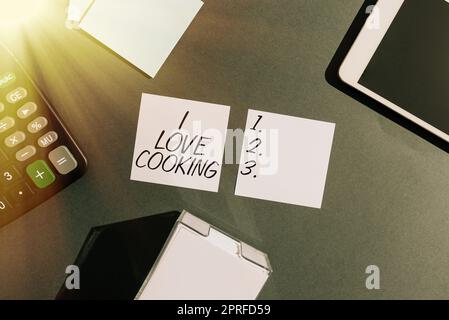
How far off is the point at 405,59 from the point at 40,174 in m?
0.46

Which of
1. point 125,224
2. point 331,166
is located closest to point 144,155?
point 125,224

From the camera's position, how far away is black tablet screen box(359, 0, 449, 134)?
0.51 m

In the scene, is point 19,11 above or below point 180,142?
above

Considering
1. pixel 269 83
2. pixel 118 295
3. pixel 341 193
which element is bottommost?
pixel 118 295

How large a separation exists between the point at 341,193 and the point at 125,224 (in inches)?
10.8

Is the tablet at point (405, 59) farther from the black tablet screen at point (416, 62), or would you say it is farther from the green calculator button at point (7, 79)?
the green calculator button at point (7, 79)

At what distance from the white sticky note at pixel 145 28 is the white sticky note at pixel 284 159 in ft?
0.44

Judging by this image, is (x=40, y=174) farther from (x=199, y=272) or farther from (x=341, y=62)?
(x=341, y=62)

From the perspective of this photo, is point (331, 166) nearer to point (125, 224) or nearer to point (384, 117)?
point (384, 117)

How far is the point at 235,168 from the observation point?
0.52 meters

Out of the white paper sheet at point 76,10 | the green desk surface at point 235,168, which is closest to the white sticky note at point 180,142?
the green desk surface at point 235,168

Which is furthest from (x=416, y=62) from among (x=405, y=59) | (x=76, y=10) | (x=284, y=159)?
(x=76, y=10)

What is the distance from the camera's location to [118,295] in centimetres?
50

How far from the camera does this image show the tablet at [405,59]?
0.51 m
